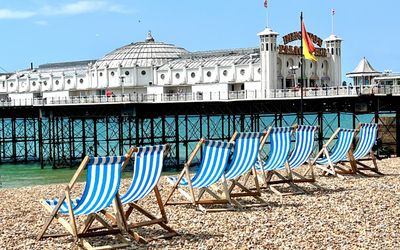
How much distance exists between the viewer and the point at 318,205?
463 inches

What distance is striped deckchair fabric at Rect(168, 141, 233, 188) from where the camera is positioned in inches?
446

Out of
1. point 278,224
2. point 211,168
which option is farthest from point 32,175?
point 278,224

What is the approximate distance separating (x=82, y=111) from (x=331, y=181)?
27804 mm

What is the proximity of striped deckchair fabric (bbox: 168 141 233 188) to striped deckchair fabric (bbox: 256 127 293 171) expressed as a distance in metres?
2.09

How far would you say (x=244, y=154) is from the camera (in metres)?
12.2

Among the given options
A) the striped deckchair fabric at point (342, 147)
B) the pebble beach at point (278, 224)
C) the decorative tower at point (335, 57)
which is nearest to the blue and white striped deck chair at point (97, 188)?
the pebble beach at point (278, 224)

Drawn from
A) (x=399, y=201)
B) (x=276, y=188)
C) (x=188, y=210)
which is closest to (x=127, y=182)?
(x=276, y=188)

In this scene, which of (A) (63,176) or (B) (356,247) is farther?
Result: (A) (63,176)

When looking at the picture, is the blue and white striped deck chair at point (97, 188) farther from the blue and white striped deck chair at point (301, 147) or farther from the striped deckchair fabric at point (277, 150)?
the blue and white striped deck chair at point (301, 147)

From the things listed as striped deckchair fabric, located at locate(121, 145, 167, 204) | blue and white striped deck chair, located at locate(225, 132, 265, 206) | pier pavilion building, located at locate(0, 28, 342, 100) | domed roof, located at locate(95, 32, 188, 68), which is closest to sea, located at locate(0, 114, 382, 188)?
pier pavilion building, located at locate(0, 28, 342, 100)

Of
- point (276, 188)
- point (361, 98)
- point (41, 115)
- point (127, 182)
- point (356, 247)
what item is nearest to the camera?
point (356, 247)

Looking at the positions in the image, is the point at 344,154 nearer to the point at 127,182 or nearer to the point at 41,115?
the point at 127,182

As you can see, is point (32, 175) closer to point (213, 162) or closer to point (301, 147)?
point (301, 147)

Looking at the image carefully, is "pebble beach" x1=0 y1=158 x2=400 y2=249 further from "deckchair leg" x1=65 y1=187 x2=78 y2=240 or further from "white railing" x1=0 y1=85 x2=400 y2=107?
"white railing" x1=0 y1=85 x2=400 y2=107
